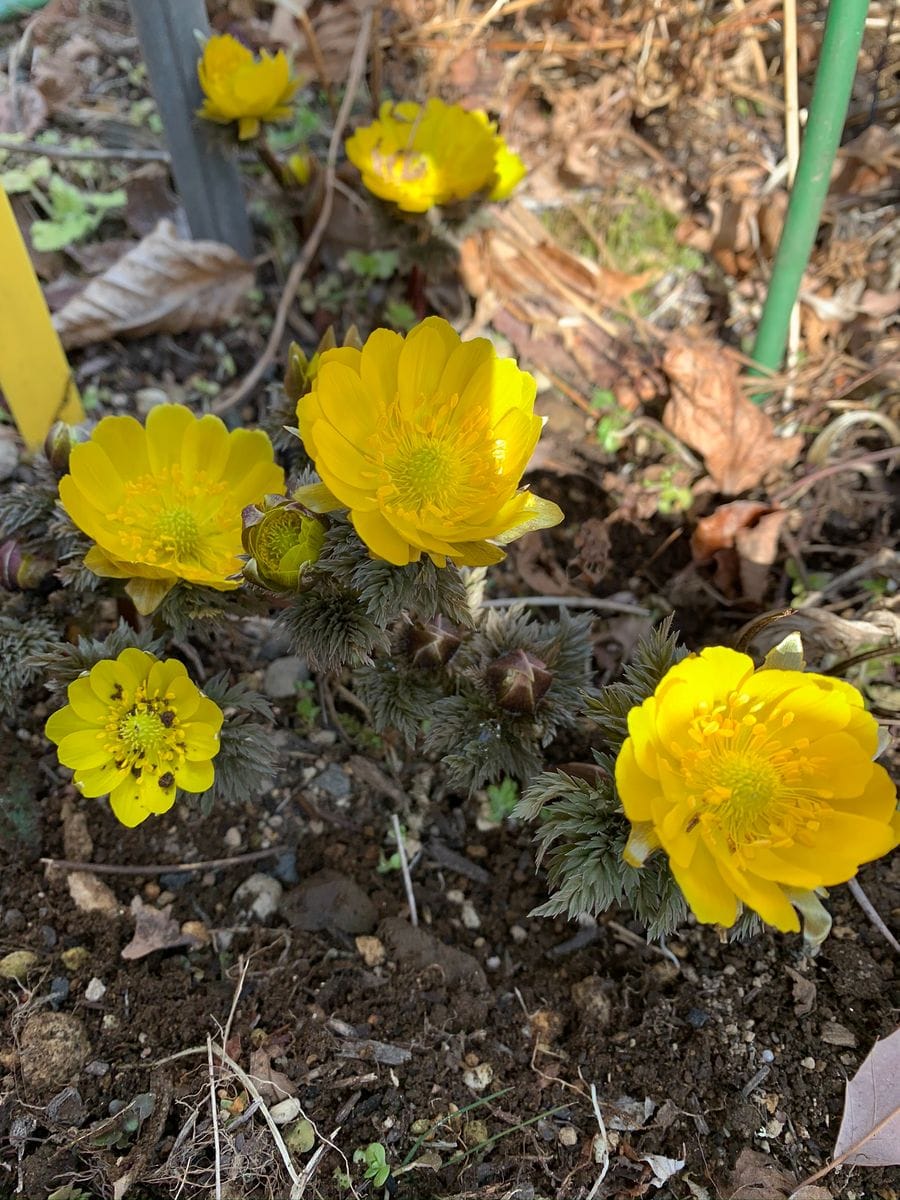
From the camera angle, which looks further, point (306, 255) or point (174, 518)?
point (306, 255)

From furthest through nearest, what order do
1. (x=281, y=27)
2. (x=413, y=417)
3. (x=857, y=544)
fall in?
(x=281, y=27)
(x=857, y=544)
(x=413, y=417)

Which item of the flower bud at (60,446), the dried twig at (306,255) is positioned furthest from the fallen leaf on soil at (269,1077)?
the dried twig at (306,255)

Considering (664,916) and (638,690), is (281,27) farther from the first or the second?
(664,916)

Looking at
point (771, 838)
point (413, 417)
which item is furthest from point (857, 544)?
point (413, 417)

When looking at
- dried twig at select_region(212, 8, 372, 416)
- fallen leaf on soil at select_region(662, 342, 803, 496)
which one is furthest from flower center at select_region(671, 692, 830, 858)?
dried twig at select_region(212, 8, 372, 416)

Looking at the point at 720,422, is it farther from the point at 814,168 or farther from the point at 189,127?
the point at 189,127

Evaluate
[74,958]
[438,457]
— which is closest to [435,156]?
[438,457]
